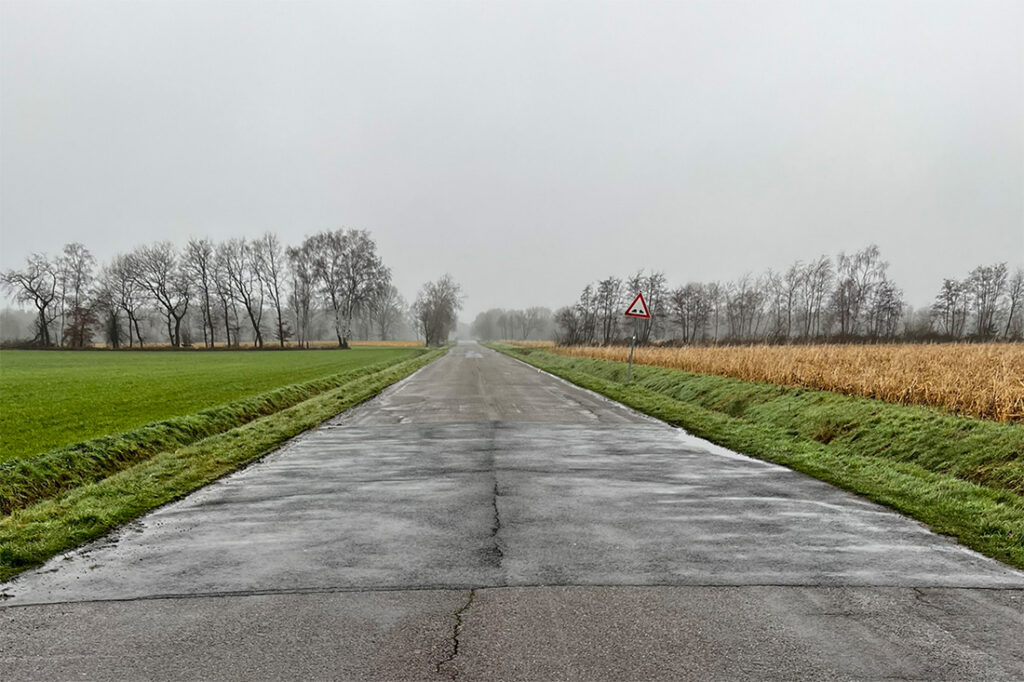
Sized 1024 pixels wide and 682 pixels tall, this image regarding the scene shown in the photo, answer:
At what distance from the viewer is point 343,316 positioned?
78.8m

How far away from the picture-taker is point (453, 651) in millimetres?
3256

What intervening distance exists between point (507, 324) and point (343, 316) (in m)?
113

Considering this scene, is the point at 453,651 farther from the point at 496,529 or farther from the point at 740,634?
the point at 496,529

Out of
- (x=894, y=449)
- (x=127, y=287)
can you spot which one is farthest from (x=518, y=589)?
(x=127, y=287)

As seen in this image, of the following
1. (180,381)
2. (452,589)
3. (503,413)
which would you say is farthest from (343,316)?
(452,589)

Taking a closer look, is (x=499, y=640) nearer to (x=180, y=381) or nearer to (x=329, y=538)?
(x=329, y=538)

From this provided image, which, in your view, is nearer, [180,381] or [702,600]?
[702,600]

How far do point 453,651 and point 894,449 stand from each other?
874 centimetres

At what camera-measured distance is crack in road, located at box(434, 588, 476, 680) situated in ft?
10.0

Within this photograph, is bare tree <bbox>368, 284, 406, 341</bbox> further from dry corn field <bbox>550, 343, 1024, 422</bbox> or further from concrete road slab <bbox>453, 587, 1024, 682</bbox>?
concrete road slab <bbox>453, 587, 1024, 682</bbox>

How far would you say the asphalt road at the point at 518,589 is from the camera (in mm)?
3186

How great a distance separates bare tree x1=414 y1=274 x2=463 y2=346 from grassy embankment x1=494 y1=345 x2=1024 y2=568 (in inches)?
3324

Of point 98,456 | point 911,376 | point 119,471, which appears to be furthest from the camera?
point 911,376

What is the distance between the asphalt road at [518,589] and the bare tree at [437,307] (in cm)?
9167
